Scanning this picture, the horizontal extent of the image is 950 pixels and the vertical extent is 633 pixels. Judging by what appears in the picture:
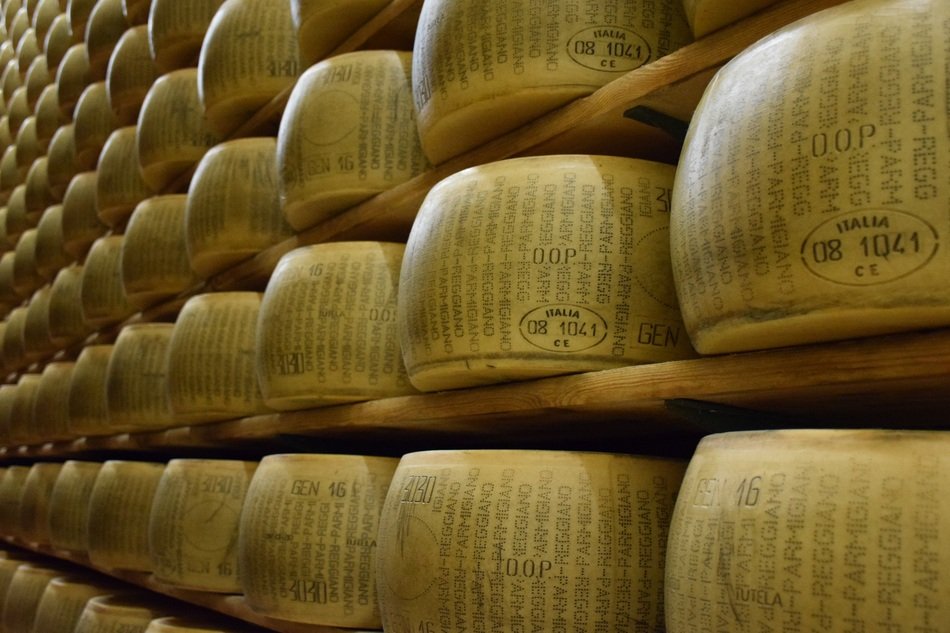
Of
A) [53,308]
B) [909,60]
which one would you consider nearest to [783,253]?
[909,60]

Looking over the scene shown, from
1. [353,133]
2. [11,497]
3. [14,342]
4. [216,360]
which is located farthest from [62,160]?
[353,133]

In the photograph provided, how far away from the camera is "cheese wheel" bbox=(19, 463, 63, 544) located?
2492mm

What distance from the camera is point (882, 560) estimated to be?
1.84 feet

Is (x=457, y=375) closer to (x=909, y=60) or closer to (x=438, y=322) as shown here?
(x=438, y=322)

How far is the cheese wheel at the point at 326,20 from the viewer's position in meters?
1.39

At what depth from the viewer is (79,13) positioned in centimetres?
291

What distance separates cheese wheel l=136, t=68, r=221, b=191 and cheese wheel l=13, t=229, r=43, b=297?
1.37 metres

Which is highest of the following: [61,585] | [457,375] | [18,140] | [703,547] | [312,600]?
[18,140]

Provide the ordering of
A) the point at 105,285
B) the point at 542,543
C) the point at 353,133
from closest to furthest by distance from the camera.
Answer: the point at 542,543 → the point at 353,133 → the point at 105,285

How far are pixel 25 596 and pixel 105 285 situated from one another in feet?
2.43

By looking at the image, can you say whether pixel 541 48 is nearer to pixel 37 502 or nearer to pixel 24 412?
pixel 37 502

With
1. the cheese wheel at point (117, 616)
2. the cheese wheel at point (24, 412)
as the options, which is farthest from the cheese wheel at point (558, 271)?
the cheese wheel at point (24, 412)

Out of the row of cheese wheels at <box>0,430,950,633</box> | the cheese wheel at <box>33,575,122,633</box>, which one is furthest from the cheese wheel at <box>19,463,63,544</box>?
the row of cheese wheels at <box>0,430,950,633</box>

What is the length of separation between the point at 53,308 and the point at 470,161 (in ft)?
6.23
